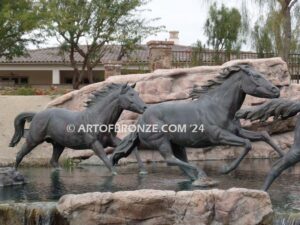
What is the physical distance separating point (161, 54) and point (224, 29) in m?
Result: 8.17

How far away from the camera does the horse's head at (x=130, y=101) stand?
356 inches

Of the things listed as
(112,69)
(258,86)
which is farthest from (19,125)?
(112,69)

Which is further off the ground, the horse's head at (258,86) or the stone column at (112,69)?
the stone column at (112,69)

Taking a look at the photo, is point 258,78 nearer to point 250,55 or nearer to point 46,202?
point 46,202

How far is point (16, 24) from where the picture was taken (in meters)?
26.8

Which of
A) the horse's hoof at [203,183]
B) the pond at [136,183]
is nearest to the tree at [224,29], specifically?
the pond at [136,183]

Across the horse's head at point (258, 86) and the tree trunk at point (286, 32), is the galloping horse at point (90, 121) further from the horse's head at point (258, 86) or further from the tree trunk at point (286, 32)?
the tree trunk at point (286, 32)

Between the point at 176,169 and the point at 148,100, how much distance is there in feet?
13.5

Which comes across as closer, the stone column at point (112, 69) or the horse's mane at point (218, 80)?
the horse's mane at point (218, 80)

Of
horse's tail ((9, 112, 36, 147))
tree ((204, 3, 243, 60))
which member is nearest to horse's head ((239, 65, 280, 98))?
horse's tail ((9, 112, 36, 147))

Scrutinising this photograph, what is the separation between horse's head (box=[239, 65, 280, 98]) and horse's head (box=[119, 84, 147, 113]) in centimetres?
179

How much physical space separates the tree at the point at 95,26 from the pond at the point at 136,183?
18569 millimetres

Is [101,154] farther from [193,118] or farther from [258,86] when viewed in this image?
[258,86]

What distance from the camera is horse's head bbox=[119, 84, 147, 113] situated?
9.05m
